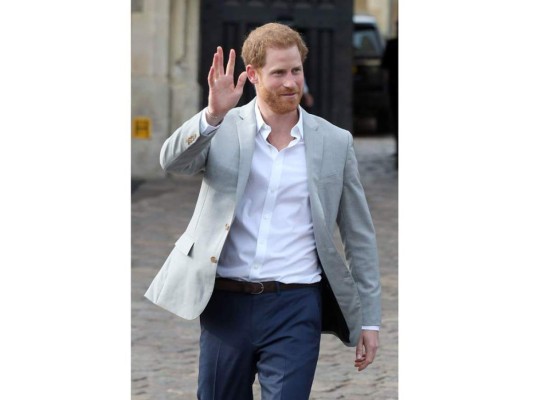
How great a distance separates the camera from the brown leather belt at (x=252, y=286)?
16.9 ft

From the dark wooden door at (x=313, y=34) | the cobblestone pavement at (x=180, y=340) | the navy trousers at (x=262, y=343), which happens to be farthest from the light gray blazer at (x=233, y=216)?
the dark wooden door at (x=313, y=34)

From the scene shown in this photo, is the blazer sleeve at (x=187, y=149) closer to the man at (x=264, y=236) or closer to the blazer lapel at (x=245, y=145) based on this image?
the man at (x=264, y=236)

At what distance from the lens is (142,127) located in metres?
16.6

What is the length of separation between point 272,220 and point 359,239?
0.36 meters

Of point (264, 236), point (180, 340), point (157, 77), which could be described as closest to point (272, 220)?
point (264, 236)

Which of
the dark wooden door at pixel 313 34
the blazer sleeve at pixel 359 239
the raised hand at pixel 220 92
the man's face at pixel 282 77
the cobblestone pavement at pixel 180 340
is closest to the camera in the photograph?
the raised hand at pixel 220 92

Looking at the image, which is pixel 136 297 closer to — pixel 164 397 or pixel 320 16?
pixel 164 397

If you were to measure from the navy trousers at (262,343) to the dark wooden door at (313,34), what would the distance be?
12.2m

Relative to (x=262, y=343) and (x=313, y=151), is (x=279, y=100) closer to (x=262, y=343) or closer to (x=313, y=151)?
(x=313, y=151)

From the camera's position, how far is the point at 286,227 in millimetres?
5152
